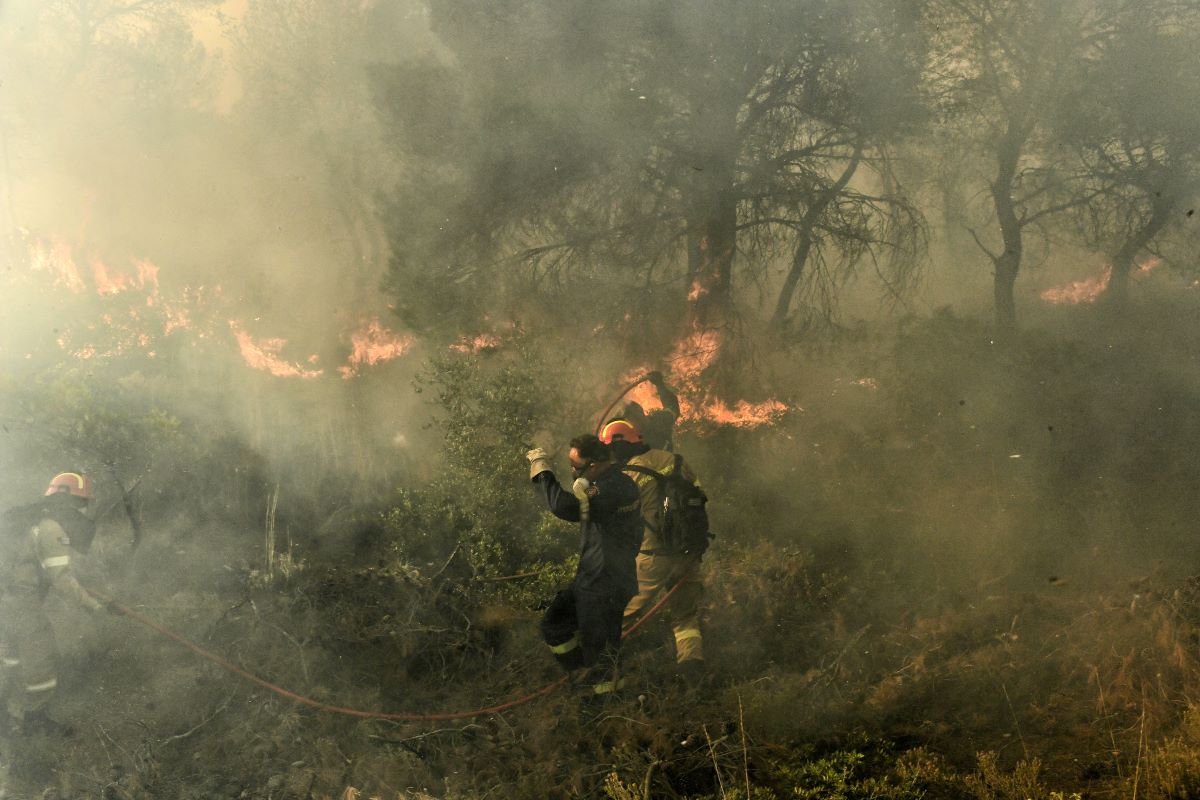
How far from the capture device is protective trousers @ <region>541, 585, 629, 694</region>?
559 centimetres

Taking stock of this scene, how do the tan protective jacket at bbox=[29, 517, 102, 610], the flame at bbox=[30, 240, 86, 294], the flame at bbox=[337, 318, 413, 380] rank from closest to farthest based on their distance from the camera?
the tan protective jacket at bbox=[29, 517, 102, 610]
the flame at bbox=[337, 318, 413, 380]
the flame at bbox=[30, 240, 86, 294]

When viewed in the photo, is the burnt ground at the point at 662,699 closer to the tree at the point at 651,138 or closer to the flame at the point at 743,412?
the flame at the point at 743,412

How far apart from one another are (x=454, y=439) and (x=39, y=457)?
4310 millimetres

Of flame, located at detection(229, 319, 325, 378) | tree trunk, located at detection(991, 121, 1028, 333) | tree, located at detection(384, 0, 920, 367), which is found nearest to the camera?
tree, located at detection(384, 0, 920, 367)

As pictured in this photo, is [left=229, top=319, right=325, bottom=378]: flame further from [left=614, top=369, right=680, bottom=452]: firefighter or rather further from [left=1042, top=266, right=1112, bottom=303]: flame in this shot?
[left=1042, top=266, right=1112, bottom=303]: flame

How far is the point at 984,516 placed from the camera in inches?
321

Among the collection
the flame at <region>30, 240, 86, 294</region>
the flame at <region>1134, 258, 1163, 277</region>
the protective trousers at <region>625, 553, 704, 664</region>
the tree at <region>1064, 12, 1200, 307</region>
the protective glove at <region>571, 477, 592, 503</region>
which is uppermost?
the flame at <region>30, 240, 86, 294</region>

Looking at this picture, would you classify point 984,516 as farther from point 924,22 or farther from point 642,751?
point 924,22

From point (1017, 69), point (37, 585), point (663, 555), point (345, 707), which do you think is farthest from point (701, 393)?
point (37, 585)

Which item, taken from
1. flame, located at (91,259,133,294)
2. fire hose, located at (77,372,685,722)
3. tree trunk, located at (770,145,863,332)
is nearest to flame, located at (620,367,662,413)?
tree trunk, located at (770,145,863,332)

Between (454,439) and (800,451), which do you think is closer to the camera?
(454,439)

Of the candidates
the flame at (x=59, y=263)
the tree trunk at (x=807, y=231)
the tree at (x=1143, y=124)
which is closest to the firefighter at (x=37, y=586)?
the tree trunk at (x=807, y=231)

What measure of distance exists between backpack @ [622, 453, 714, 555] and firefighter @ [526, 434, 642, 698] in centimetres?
29

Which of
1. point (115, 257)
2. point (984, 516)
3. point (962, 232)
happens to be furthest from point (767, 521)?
point (115, 257)
